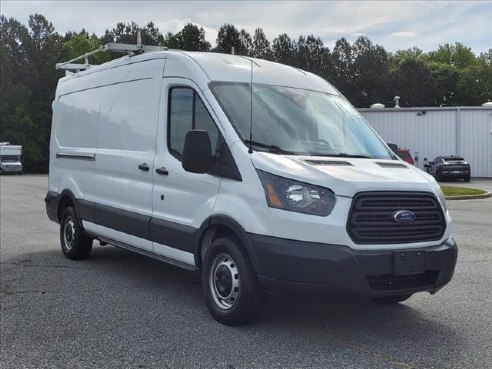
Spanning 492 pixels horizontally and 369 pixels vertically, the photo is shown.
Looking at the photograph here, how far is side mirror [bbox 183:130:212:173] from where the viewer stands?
16.4ft

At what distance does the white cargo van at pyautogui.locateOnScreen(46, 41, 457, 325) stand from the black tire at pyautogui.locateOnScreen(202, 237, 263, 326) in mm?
13

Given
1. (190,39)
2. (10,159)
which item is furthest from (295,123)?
(190,39)

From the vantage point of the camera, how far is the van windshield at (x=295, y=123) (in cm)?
512

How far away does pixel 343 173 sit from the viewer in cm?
457

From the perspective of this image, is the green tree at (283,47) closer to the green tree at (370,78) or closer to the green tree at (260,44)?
the green tree at (260,44)

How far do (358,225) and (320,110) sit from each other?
5.54 ft

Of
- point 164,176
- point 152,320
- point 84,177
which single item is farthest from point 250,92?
point 84,177

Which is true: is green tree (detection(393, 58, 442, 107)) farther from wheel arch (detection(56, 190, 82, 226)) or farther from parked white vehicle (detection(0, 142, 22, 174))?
wheel arch (detection(56, 190, 82, 226))

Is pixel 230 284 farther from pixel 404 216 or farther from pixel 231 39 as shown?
pixel 231 39

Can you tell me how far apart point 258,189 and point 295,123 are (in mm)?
1023

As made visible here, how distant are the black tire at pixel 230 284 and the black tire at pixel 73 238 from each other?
11.2 ft

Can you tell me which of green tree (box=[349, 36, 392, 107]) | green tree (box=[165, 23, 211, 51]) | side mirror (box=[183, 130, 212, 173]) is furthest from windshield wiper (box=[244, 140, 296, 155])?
green tree (box=[349, 36, 392, 107])

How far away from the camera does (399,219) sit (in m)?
4.53

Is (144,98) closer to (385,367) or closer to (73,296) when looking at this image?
(73,296)
